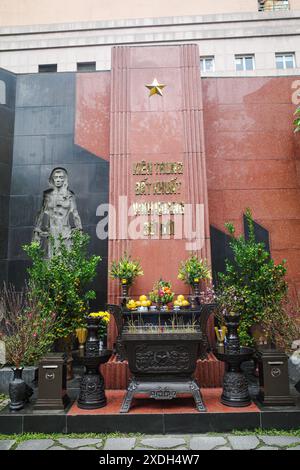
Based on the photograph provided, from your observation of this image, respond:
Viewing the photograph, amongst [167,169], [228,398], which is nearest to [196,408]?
[228,398]

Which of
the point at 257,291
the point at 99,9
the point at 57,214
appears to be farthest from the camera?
the point at 99,9

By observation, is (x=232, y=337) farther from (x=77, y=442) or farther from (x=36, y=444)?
(x=36, y=444)

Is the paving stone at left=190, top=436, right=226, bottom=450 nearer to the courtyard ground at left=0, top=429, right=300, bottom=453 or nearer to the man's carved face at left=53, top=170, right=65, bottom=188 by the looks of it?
the courtyard ground at left=0, top=429, right=300, bottom=453

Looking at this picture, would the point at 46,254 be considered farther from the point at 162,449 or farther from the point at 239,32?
the point at 239,32

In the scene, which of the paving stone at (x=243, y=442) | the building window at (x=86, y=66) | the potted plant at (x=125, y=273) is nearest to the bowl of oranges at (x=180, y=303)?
the potted plant at (x=125, y=273)

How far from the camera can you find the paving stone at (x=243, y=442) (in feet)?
13.4

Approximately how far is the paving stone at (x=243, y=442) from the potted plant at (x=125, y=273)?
326 cm

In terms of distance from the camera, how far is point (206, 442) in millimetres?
4266

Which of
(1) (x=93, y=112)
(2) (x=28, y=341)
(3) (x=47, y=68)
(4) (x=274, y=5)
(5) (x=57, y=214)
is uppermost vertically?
(4) (x=274, y=5)

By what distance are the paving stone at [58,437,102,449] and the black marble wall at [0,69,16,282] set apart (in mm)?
5164

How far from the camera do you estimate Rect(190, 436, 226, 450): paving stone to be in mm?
4137

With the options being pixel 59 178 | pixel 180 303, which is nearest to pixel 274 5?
pixel 59 178

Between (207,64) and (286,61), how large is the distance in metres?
3.54

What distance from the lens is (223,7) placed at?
1548 centimetres
